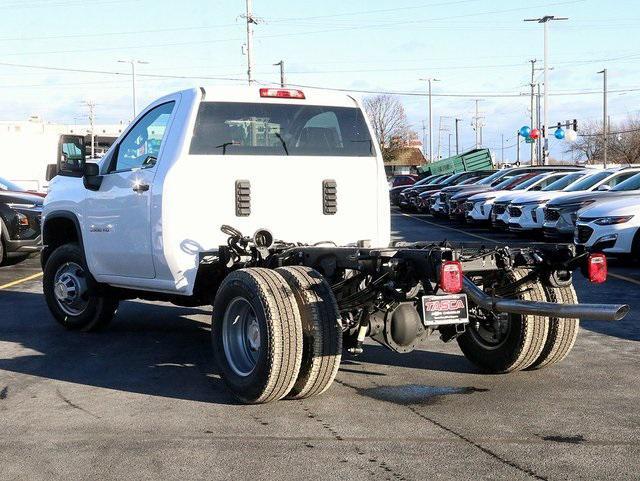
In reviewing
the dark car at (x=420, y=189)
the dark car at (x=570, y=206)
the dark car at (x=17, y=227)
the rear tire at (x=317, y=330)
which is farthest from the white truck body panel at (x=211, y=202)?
the dark car at (x=420, y=189)

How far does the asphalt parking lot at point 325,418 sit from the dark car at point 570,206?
30.3 feet

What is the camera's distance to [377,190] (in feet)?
26.5

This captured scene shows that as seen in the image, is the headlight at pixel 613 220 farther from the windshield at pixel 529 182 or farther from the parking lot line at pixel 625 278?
the windshield at pixel 529 182

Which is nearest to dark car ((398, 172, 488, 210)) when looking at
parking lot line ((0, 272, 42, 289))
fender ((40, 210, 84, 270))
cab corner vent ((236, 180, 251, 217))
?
parking lot line ((0, 272, 42, 289))

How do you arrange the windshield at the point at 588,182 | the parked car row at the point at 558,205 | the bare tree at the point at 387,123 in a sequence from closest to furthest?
the parked car row at the point at 558,205, the windshield at the point at 588,182, the bare tree at the point at 387,123

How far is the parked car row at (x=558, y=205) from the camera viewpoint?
50.8ft

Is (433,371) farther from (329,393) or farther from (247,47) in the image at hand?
(247,47)

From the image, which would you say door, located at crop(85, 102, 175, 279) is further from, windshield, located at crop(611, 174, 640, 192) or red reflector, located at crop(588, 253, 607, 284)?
windshield, located at crop(611, 174, 640, 192)

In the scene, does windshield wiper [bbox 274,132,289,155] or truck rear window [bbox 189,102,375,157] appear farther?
windshield wiper [bbox 274,132,289,155]

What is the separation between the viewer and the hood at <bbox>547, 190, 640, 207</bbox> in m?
17.5

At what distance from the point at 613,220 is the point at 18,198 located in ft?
33.1

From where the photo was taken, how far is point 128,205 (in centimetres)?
809

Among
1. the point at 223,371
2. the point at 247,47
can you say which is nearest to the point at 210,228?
the point at 223,371

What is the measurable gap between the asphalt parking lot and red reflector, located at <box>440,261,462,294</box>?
2.83ft
